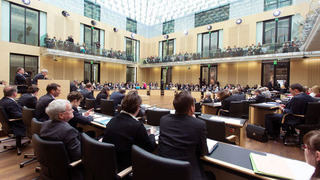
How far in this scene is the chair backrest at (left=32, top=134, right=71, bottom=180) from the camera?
155 centimetres

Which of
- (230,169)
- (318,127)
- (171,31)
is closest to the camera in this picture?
(230,169)

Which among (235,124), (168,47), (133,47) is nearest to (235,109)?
(235,124)

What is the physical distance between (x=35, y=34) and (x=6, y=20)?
1.83m

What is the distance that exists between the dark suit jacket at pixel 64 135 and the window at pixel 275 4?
61.7 ft

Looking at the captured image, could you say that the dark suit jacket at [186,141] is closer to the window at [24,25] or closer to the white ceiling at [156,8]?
the window at [24,25]

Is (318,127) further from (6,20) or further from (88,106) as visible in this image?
(6,20)

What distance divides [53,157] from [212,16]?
20.9 metres

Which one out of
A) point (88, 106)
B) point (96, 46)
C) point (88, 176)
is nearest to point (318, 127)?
point (88, 176)

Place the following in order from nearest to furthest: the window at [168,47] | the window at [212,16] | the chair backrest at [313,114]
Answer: the chair backrest at [313,114] → the window at [212,16] → the window at [168,47]

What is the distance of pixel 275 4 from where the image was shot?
591 inches

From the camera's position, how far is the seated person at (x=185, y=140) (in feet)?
4.68

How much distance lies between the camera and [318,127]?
362 centimetres

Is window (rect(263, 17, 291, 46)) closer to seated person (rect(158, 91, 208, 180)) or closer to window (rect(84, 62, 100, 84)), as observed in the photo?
seated person (rect(158, 91, 208, 180))

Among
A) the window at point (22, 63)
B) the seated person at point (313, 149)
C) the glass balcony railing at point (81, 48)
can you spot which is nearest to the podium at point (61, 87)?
the seated person at point (313, 149)
